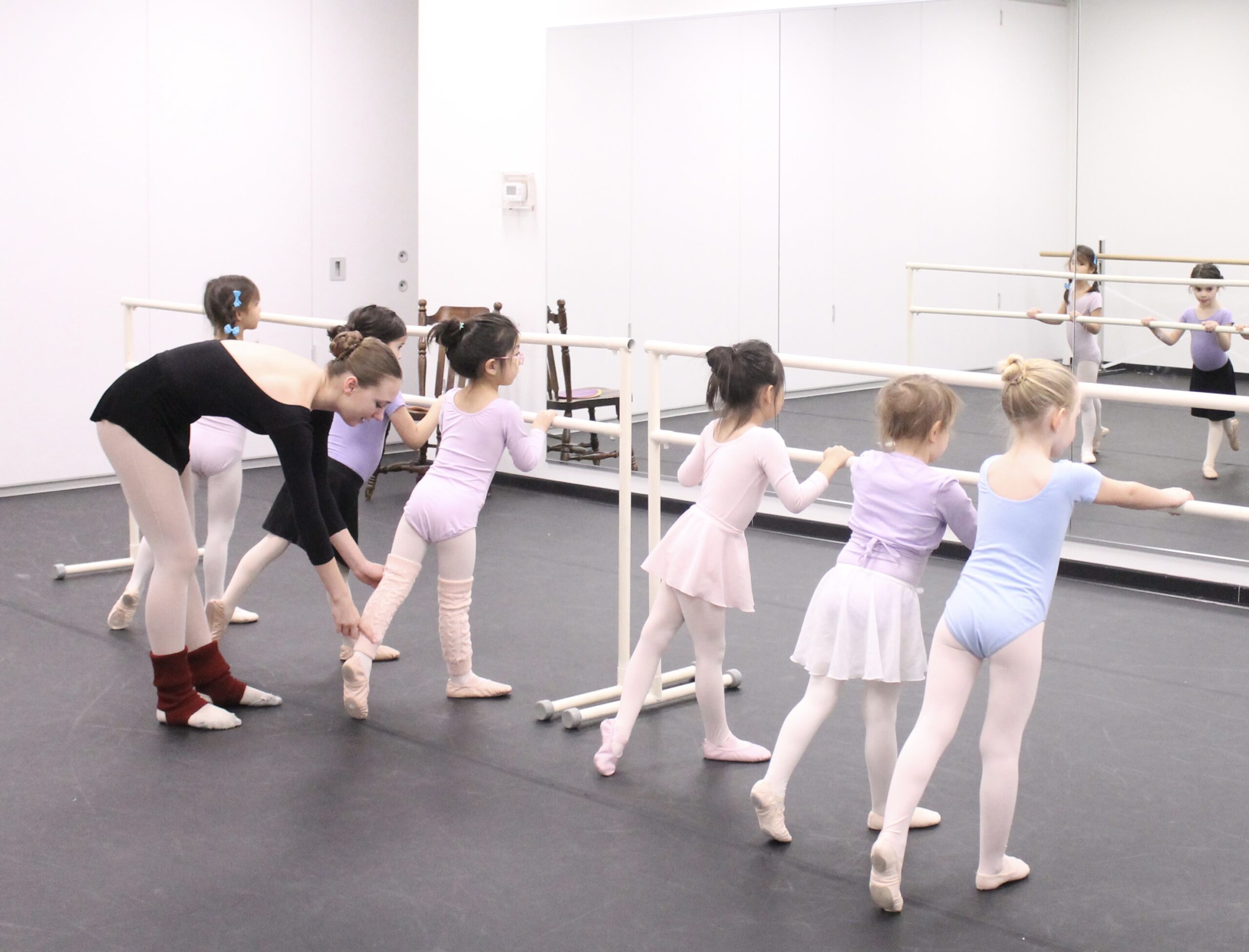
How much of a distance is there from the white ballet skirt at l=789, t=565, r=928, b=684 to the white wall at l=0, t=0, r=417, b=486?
4.78m

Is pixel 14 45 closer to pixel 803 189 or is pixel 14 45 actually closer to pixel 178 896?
pixel 803 189

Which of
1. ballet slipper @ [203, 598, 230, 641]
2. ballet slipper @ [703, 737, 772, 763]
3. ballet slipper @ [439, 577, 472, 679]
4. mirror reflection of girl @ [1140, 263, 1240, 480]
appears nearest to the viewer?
ballet slipper @ [703, 737, 772, 763]

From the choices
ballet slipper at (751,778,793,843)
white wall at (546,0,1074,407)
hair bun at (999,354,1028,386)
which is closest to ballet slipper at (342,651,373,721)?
ballet slipper at (751,778,793,843)

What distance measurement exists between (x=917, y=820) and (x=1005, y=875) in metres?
0.29

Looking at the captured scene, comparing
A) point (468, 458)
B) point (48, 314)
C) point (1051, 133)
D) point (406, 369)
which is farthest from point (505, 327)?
point (406, 369)

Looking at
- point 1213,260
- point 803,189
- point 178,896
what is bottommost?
point 178,896

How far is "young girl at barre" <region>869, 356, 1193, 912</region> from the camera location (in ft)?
7.63

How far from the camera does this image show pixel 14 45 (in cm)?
603

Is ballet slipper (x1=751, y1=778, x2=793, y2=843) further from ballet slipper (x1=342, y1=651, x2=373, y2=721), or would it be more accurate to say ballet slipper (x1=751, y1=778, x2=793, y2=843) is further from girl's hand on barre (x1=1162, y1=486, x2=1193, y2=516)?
ballet slipper (x1=342, y1=651, x2=373, y2=721)

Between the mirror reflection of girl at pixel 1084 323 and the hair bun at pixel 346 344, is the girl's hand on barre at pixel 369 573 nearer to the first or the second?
the hair bun at pixel 346 344

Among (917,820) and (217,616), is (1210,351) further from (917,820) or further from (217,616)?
(217,616)

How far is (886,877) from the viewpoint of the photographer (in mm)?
2383

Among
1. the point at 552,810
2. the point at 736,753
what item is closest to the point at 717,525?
the point at 736,753

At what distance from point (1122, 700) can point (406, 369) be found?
190 inches
